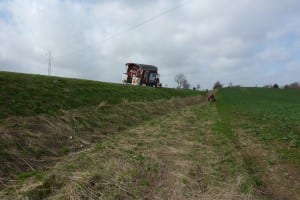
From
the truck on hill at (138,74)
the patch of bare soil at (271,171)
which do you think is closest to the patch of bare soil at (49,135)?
the patch of bare soil at (271,171)

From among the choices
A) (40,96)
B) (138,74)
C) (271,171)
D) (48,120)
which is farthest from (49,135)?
(138,74)

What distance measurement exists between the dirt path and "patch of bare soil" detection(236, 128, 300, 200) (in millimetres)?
502

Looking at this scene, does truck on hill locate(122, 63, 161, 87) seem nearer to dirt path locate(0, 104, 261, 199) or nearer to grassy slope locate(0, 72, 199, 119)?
grassy slope locate(0, 72, 199, 119)

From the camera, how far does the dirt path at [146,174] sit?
866cm

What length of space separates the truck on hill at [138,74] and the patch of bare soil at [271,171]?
38.6m

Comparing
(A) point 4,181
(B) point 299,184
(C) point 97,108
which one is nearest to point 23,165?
(A) point 4,181

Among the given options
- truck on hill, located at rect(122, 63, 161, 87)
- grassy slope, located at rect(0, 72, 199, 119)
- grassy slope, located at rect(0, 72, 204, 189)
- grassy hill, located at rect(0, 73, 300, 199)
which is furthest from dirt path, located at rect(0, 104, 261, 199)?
truck on hill, located at rect(122, 63, 161, 87)

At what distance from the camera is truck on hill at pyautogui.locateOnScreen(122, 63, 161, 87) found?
5456 cm

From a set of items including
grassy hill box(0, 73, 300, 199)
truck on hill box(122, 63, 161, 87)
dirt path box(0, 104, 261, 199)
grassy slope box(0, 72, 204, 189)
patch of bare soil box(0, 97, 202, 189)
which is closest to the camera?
dirt path box(0, 104, 261, 199)

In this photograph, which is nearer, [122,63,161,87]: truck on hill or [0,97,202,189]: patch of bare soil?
[0,97,202,189]: patch of bare soil

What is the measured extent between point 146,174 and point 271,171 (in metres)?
4.12

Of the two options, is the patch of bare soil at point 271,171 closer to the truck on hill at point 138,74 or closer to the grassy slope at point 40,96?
the grassy slope at point 40,96

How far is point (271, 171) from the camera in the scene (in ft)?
39.5

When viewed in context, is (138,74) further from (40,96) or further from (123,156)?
(123,156)
